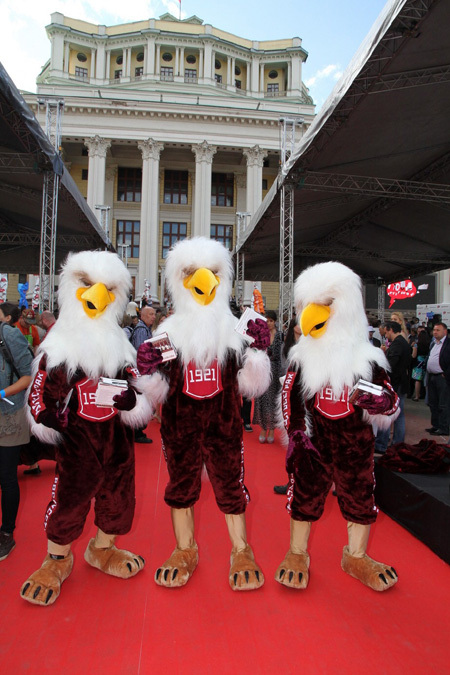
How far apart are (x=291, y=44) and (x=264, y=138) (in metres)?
14.3

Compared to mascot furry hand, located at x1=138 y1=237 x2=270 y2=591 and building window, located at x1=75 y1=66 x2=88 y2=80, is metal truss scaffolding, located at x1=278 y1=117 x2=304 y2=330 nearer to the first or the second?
mascot furry hand, located at x1=138 y1=237 x2=270 y2=591

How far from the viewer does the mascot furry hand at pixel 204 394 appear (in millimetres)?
2271

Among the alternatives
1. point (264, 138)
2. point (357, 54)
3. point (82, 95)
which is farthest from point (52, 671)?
point (82, 95)

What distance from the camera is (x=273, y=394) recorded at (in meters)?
5.02

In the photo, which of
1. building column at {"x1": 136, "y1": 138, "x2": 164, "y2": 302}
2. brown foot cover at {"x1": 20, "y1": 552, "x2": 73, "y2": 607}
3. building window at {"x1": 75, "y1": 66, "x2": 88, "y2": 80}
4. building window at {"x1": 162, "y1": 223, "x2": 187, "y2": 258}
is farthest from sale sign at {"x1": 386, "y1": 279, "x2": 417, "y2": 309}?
building window at {"x1": 75, "y1": 66, "x2": 88, "y2": 80}

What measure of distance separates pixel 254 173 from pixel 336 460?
27.4m

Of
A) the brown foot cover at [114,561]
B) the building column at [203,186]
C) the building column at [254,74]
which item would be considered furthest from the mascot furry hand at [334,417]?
the building column at [254,74]

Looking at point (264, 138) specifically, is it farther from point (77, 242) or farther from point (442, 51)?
point (442, 51)

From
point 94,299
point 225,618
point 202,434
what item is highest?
point 94,299

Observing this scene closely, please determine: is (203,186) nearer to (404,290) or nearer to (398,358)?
(404,290)

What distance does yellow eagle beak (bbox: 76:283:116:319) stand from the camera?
7.24ft

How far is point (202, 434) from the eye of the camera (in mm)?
2314

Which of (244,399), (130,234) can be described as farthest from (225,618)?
(130,234)

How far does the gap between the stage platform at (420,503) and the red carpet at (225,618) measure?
109mm
